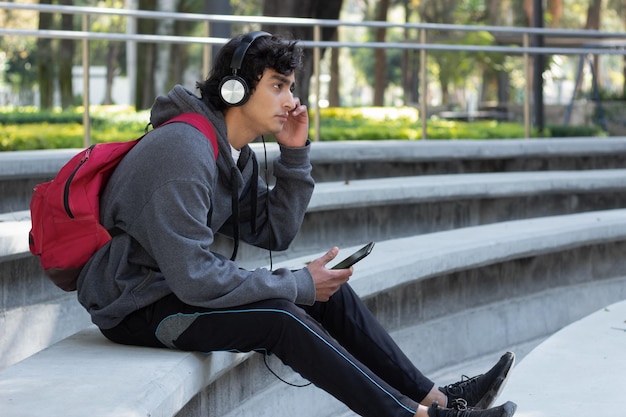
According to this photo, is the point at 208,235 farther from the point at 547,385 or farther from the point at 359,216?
the point at 359,216

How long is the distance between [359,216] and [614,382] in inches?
123

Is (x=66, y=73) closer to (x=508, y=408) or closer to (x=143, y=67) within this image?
(x=143, y=67)

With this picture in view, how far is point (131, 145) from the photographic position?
11.4ft

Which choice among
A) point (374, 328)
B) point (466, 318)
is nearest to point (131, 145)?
point (374, 328)

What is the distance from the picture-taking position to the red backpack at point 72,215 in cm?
327

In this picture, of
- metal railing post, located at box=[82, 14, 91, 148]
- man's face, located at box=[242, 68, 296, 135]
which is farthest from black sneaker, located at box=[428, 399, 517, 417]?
metal railing post, located at box=[82, 14, 91, 148]

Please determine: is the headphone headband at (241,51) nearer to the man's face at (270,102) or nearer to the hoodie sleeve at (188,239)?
the man's face at (270,102)

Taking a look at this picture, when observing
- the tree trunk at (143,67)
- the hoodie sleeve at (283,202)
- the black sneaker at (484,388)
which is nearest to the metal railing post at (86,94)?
the hoodie sleeve at (283,202)

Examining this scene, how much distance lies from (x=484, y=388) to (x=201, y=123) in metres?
1.37

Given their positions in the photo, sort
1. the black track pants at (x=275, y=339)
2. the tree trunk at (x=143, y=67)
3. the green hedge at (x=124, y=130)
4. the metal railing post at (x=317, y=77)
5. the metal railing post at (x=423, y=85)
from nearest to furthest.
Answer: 1. the black track pants at (x=275, y=339)
2. the green hedge at (x=124, y=130)
3. the metal railing post at (x=317, y=77)
4. the metal railing post at (x=423, y=85)
5. the tree trunk at (x=143, y=67)

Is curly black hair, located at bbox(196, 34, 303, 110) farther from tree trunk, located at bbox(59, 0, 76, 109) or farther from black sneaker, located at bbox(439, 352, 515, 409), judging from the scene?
tree trunk, located at bbox(59, 0, 76, 109)

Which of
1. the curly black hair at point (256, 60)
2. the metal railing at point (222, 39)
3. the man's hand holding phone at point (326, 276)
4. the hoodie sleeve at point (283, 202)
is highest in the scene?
the metal railing at point (222, 39)

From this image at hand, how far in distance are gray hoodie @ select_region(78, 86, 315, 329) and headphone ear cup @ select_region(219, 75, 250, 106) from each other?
9cm

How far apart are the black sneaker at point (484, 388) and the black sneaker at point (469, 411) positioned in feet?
0.60
